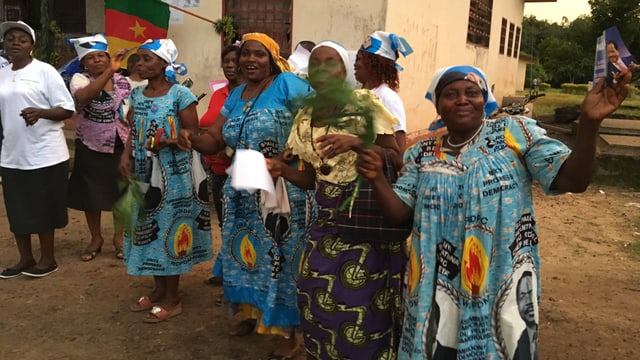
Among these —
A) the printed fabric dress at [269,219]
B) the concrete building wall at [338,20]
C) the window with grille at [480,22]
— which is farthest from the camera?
the window with grille at [480,22]

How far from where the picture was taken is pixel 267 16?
28.8 ft

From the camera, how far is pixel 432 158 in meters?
2.25

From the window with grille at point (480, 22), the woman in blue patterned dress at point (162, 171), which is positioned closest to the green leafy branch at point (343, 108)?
the woman in blue patterned dress at point (162, 171)

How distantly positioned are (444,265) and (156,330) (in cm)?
248

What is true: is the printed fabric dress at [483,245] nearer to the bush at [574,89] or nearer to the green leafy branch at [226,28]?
the green leafy branch at [226,28]

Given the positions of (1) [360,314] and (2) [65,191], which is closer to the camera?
(1) [360,314]

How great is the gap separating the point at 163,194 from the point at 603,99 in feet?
9.36

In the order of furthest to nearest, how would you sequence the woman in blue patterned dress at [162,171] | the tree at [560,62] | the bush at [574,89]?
the tree at [560,62], the bush at [574,89], the woman in blue patterned dress at [162,171]

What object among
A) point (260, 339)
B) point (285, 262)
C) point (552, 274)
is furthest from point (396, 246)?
point (552, 274)

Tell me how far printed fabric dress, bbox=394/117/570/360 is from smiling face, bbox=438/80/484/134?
63 mm

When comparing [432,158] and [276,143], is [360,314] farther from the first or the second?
[276,143]

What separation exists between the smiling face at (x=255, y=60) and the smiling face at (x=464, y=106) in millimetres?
1393

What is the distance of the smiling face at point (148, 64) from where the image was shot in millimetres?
3699

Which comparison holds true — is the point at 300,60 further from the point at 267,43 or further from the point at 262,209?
the point at 262,209
